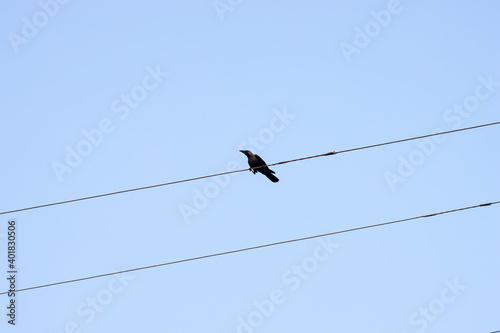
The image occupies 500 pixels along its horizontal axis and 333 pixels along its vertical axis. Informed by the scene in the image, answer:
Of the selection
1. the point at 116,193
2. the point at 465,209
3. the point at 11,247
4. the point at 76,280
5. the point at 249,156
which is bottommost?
the point at 465,209

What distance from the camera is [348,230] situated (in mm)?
9688

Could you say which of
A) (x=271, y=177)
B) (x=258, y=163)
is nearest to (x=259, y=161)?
(x=258, y=163)

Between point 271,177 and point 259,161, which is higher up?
point 259,161

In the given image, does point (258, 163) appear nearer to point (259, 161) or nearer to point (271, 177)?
point (259, 161)

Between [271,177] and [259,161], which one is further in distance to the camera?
[259,161]

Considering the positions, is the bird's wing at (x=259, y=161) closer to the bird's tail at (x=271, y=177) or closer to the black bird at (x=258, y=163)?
the black bird at (x=258, y=163)

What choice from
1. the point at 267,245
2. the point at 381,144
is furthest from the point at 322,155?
the point at 267,245

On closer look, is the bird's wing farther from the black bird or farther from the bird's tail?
the bird's tail

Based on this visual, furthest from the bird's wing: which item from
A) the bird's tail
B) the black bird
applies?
the bird's tail

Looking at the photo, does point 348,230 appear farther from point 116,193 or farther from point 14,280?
point 14,280

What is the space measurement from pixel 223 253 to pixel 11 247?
513cm

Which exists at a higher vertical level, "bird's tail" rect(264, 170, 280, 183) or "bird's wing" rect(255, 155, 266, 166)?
"bird's wing" rect(255, 155, 266, 166)

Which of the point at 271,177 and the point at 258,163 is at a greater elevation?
the point at 258,163

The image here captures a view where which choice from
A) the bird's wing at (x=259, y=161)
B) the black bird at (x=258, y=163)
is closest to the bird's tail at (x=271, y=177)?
the black bird at (x=258, y=163)
